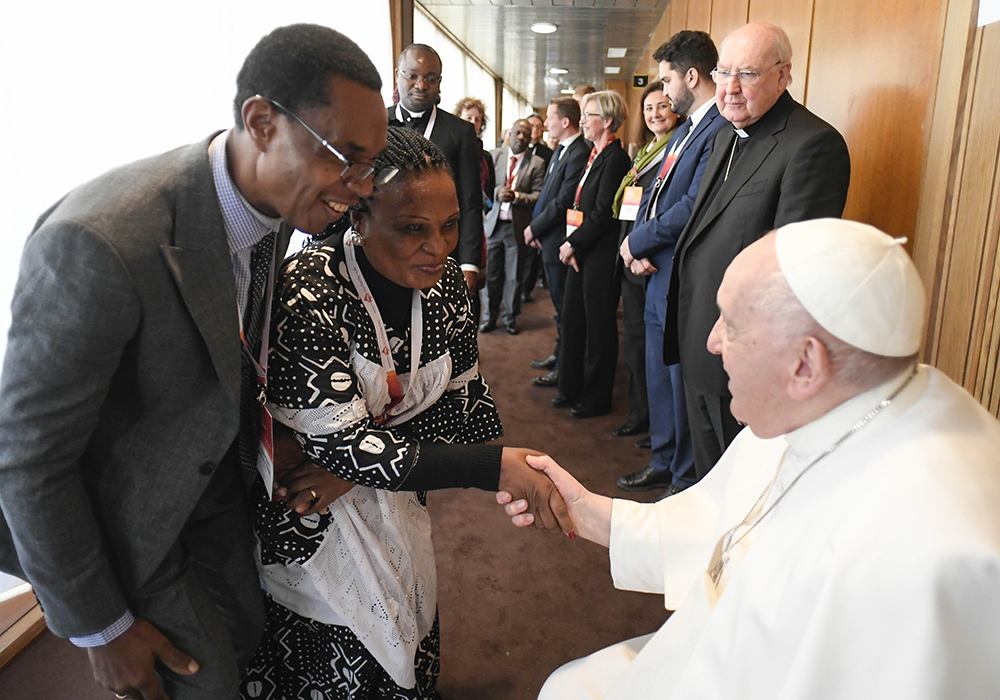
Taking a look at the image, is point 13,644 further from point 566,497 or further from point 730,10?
point 730,10

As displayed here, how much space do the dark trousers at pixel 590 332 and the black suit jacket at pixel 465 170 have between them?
747 millimetres

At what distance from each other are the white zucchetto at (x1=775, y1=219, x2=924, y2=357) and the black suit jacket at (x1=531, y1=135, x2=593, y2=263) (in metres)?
3.49

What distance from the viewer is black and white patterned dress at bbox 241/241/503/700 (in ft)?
4.33

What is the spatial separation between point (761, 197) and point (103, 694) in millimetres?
2580

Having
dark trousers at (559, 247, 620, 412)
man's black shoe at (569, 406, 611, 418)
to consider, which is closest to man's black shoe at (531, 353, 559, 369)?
dark trousers at (559, 247, 620, 412)

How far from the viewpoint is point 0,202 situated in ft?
6.41

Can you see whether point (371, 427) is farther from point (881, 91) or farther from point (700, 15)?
point (700, 15)

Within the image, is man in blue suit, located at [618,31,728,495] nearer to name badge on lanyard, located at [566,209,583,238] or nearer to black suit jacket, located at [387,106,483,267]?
name badge on lanyard, located at [566,209,583,238]

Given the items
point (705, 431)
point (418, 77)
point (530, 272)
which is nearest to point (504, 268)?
point (530, 272)

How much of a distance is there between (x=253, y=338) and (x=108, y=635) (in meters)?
0.55

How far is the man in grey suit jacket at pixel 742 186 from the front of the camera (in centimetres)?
219

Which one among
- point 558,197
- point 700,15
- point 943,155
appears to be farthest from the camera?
point 700,15

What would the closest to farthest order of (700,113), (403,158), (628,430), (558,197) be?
(403,158) < (700,113) < (628,430) < (558,197)

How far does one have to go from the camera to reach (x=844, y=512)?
0.95 metres
